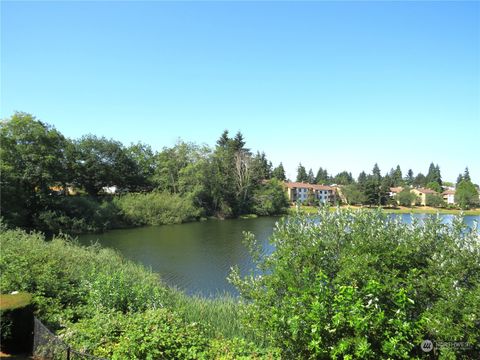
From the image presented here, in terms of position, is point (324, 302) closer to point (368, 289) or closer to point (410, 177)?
point (368, 289)

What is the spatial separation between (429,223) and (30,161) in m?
34.6

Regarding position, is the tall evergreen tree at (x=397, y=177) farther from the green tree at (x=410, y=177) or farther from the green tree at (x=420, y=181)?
the green tree at (x=410, y=177)

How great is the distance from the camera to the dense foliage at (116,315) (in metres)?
5.01

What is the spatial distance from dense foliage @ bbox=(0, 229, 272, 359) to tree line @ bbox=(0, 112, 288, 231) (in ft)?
65.4

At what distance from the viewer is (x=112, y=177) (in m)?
49.2

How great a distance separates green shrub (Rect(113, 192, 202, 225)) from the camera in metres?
40.6

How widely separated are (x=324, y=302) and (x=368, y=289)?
0.58 m

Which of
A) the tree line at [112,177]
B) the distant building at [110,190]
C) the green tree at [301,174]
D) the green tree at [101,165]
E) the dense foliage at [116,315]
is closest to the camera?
the dense foliage at [116,315]

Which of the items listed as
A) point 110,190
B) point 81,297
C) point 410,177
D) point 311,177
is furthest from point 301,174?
point 81,297

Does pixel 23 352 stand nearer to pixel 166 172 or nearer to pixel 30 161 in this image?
pixel 30 161

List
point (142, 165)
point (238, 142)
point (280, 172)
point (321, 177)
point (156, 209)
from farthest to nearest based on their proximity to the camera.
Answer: point (321, 177) → point (280, 172) → point (238, 142) → point (142, 165) → point (156, 209)

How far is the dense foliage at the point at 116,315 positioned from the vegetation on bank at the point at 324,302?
1.1 inches

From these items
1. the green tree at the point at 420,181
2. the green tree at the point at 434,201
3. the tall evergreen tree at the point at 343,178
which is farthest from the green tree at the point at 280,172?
the green tree at the point at 420,181

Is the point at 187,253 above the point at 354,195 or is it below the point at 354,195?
below
